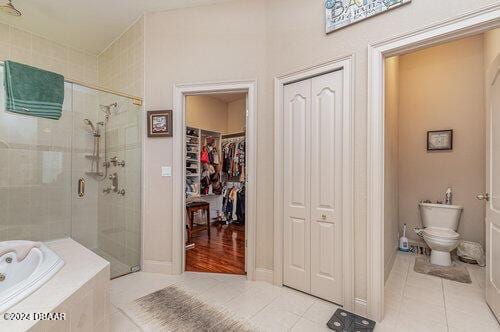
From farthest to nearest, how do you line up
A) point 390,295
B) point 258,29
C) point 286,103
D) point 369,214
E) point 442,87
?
point 442,87, point 258,29, point 286,103, point 390,295, point 369,214

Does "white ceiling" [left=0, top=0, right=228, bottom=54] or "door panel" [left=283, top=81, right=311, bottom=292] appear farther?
"white ceiling" [left=0, top=0, right=228, bottom=54]

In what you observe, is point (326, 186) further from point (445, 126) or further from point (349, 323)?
point (445, 126)

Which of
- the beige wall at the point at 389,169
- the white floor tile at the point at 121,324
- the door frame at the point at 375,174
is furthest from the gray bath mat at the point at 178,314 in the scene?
the beige wall at the point at 389,169

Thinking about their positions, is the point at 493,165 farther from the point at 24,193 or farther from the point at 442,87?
the point at 24,193

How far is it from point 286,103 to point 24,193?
2.88 m

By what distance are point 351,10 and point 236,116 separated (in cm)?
357

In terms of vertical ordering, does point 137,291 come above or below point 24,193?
below

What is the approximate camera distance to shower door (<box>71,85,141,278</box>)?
2.73 metres

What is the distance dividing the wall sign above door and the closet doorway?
8.40 feet

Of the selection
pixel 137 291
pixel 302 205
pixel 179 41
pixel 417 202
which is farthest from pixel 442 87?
pixel 137 291

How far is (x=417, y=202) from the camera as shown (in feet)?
11.0

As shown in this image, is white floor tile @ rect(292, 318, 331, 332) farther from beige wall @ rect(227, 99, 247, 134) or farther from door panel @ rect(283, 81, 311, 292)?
beige wall @ rect(227, 99, 247, 134)

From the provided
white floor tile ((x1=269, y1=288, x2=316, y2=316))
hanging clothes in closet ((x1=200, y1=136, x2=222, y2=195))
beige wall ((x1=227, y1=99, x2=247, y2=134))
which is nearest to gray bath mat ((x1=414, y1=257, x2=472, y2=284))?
white floor tile ((x1=269, y1=288, x2=316, y2=316))

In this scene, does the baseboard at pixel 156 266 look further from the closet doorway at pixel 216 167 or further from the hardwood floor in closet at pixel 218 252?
the closet doorway at pixel 216 167
